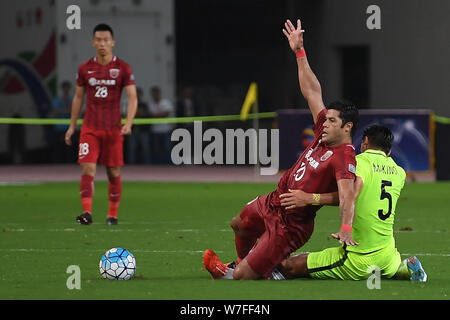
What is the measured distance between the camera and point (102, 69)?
14.8m

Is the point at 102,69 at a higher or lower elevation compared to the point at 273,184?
higher

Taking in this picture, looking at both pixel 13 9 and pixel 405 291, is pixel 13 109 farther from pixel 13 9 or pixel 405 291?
pixel 405 291

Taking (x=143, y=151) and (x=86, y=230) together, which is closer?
(x=86, y=230)

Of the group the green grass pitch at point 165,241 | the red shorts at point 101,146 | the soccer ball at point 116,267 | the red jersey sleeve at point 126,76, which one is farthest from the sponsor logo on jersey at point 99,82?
the soccer ball at point 116,267

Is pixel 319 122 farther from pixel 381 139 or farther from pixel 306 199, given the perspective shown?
pixel 306 199

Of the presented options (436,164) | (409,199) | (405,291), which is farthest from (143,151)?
(405,291)

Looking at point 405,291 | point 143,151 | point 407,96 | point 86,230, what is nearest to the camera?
point 405,291

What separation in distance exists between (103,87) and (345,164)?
19.8 feet

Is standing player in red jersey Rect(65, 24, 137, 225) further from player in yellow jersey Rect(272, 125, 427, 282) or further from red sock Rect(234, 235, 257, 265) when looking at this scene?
player in yellow jersey Rect(272, 125, 427, 282)

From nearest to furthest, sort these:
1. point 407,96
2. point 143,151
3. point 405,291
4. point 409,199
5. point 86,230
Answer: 1. point 405,291
2. point 86,230
3. point 409,199
4. point 143,151
5. point 407,96

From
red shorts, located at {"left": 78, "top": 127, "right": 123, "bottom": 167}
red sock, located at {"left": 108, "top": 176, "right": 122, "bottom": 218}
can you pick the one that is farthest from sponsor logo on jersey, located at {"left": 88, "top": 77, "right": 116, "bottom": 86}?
red sock, located at {"left": 108, "top": 176, "right": 122, "bottom": 218}

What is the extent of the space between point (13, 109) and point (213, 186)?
7.41 metres

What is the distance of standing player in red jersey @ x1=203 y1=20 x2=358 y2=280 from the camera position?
9.57 meters

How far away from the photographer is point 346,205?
9273 millimetres
